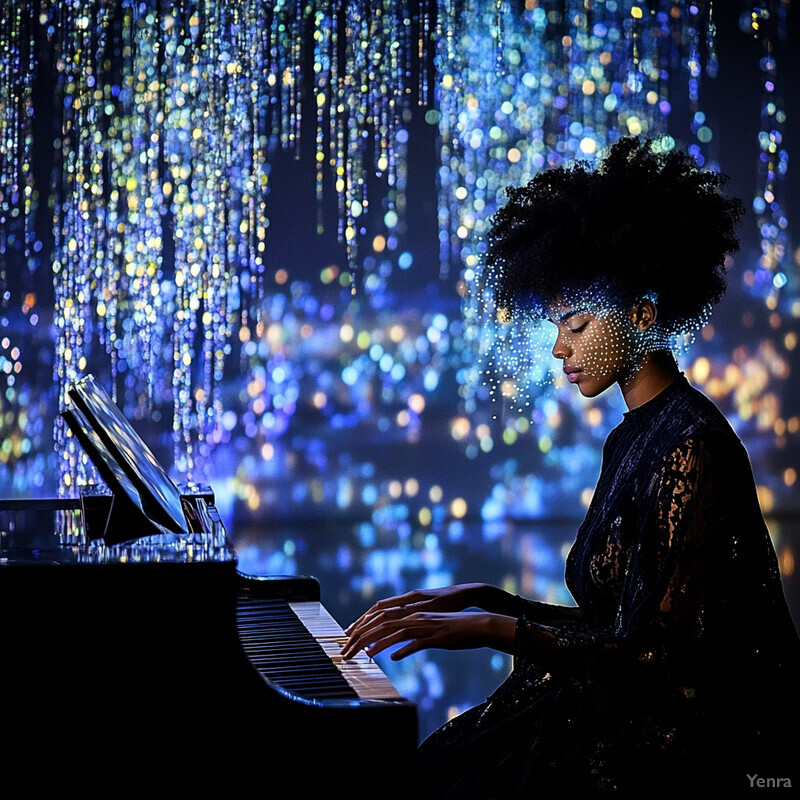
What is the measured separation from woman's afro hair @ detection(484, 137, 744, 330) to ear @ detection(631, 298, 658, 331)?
14mm

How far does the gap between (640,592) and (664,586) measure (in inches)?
2.2

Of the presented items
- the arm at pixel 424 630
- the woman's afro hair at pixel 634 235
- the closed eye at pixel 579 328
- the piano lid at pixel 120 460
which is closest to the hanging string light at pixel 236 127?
the piano lid at pixel 120 460

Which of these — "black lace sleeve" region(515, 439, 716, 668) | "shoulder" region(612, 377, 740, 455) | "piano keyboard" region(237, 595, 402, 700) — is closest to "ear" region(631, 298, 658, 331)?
"shoulder" region(612, 377, 740, 455)

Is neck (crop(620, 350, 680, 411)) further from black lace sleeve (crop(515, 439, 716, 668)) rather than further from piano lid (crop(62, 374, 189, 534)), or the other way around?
piano lid (crop(62, 374, 189, 534))

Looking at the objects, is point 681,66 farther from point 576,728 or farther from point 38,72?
point 576,728

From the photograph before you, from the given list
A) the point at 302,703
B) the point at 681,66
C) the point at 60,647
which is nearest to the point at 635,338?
the point at 302,703

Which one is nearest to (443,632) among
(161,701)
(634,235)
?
(161,701)

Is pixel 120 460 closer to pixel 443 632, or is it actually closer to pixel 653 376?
pixel 443 632

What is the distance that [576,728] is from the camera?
5.02 feet

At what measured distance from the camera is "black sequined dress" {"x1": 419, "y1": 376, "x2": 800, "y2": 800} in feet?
4.77

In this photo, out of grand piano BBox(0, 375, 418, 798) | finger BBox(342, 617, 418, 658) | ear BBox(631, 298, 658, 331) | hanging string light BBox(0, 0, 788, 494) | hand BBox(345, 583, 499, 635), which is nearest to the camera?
grand piano BBox(0, 375, 418, 798)

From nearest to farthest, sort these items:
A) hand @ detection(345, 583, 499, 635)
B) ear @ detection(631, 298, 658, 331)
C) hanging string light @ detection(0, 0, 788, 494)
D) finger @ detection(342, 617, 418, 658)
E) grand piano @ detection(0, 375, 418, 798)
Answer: grand piano @ detection(0, 375, 418, 798) → finger @ detection(342, 617, 418, 658) → hand @ detection(345, 583, 499, 635) → ear @ detection(631, 298, 658, 331) → hanging string light @ detection(0, 0, 788, 494)

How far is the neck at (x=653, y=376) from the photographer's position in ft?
5.71

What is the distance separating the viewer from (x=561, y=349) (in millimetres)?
1750
